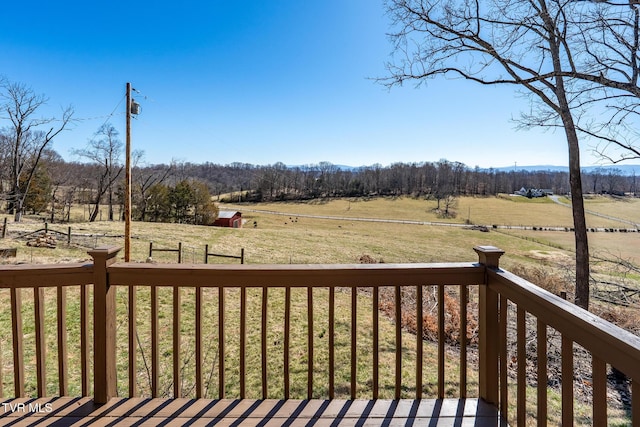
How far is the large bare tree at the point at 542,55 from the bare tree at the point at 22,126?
2014 centimetres

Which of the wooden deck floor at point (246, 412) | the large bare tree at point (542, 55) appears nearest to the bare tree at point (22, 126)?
the large bare tree at point (542, 55)

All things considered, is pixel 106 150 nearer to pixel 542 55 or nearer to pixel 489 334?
pixel 542 55

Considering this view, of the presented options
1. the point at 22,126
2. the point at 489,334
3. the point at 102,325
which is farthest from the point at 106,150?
the point at 489,334

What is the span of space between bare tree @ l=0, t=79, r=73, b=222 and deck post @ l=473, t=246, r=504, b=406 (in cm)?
2249

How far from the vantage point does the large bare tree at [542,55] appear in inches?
195

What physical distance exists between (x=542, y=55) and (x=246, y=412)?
6.81 m

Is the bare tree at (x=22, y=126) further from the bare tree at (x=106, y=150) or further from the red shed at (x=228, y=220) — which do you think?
the red shed at (x=228, y=220)

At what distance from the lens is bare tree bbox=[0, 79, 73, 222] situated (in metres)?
18.5

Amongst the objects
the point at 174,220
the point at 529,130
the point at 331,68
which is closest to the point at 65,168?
the point at 174,220

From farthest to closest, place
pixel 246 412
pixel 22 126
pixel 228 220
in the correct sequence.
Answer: pixel 228 220
pixel 22 126
pixel 246 412

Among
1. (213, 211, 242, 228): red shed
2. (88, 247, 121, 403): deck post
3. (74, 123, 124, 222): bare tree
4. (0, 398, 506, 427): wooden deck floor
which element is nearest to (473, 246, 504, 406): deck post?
(0, 398, 506, 427): wooden deck floor

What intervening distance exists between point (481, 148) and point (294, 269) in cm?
1355

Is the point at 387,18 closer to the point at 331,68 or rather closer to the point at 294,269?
the point at 331,68

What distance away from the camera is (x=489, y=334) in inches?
72.6
